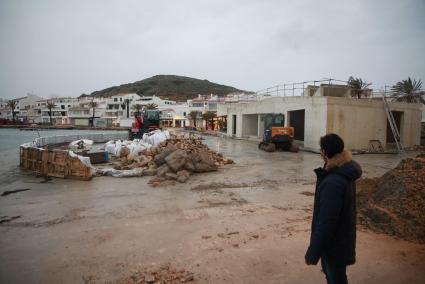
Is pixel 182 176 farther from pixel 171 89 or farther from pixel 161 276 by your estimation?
pixel 171 89

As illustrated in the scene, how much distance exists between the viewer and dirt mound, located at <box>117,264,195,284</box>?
4031mm

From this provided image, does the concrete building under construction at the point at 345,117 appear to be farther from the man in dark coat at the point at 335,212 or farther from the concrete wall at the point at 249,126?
the man in dark coat at the point at 335,212

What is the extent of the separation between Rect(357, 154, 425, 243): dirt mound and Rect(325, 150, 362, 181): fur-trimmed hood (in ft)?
11.9

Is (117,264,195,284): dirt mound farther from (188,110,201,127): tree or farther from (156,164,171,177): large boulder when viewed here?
(188,110,201,127): tree

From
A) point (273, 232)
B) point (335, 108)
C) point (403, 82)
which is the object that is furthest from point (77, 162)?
point (403, 82)

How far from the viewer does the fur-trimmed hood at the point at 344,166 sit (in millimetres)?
2652

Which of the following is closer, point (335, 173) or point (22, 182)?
point (335, 173)

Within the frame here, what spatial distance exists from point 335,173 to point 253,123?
3646 centimetres

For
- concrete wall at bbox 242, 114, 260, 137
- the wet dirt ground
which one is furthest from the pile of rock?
concrete wall at bbox 242, 114, 260, 137

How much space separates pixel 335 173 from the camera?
268cm

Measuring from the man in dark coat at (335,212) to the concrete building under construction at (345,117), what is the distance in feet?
65.7

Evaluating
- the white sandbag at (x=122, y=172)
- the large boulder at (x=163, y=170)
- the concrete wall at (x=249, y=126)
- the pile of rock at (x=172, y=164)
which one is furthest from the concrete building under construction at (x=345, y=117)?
the white sandbag at (x=122, y=172)

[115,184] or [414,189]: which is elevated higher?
[414,189]

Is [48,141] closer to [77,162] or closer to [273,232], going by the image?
[77,162]
